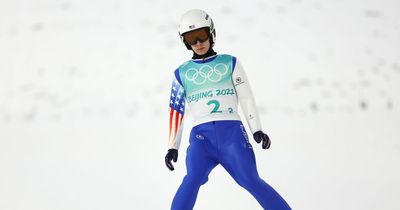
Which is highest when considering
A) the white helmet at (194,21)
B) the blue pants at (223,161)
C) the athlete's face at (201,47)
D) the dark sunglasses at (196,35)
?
the white helmet at (194,21)

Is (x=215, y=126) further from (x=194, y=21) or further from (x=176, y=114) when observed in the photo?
(x=194, y=21)

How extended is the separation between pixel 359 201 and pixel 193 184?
7.26 feet

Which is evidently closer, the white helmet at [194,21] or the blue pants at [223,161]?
the blue pants at [223,161]

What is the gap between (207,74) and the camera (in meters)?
3.44

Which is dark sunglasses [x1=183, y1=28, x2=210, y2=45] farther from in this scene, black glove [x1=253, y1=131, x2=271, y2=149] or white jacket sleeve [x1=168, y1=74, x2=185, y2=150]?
black glove [x1=253, y1=131, x2=271, y2=149]

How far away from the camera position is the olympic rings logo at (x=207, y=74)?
3434mm

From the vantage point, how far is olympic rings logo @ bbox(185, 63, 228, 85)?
11.3ft

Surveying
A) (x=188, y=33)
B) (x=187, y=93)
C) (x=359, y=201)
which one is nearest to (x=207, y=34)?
(x=188, y=33)

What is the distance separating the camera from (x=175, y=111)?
11.5 ft

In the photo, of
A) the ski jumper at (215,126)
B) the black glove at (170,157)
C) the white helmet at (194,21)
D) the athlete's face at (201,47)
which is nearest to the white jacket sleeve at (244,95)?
the ski jumper at (215,126)

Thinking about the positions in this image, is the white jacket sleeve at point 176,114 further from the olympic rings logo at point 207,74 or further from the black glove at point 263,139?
the black glove at point 263,139

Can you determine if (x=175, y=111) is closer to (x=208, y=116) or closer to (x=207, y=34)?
(x=208, y=116)

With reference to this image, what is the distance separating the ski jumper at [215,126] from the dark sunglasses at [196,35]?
0.12m

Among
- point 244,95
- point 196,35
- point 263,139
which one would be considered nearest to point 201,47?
point 196,35
